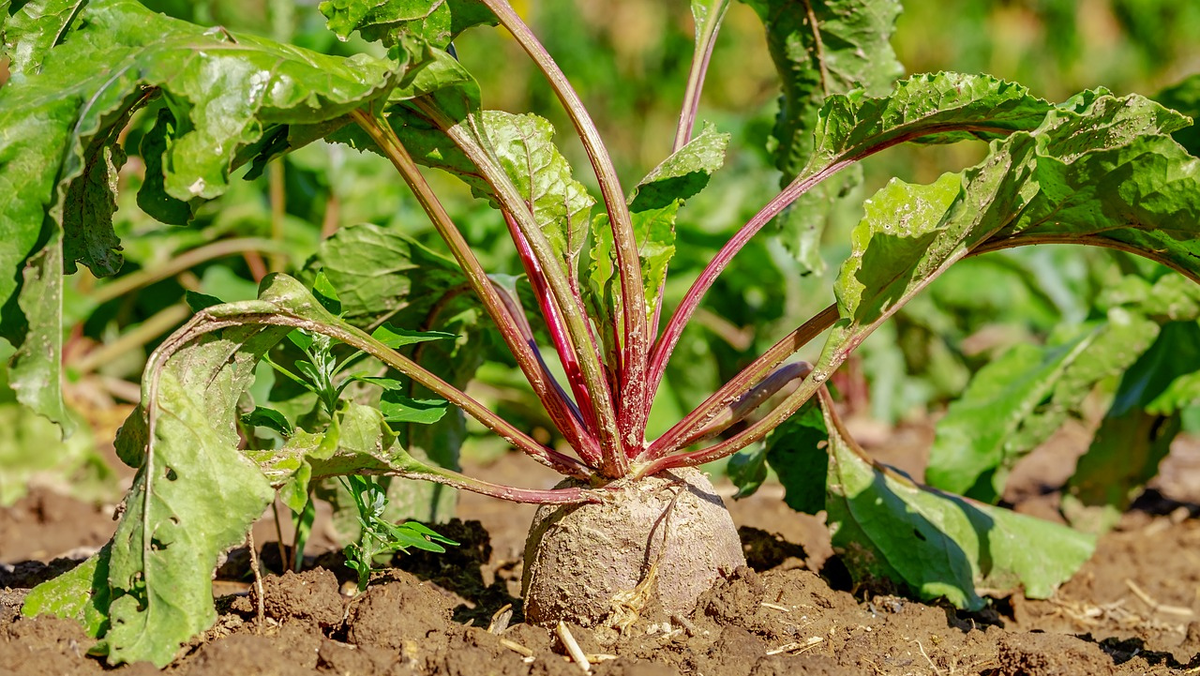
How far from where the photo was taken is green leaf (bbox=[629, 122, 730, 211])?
6.69ft

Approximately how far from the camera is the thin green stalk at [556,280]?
1986 millimetres

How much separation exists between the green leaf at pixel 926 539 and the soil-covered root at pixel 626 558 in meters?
0.49

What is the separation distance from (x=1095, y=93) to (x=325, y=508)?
2.94 metres

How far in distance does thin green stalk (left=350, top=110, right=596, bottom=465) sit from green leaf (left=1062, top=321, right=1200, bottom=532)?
2074mm

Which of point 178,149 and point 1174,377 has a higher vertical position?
point 178,149

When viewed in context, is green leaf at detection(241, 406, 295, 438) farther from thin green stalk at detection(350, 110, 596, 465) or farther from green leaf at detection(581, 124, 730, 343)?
green leaf at detection(581, 124, 730, 343)

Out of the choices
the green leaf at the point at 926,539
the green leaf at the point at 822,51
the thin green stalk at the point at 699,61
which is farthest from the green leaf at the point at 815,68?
the green leaf at the point at 926,539

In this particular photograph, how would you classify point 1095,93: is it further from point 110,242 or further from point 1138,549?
point 1138,549

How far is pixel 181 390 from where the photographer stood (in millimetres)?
1770

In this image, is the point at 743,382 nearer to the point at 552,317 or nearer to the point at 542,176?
the point at 552,317

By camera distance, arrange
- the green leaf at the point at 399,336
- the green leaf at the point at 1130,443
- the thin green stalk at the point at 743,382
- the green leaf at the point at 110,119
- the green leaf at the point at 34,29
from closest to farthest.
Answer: the green leaf at the point at 110,119 → the green leaf at the point at 34,29 → the green leaf at the point at 399,336 → the thin green stalk at the point at 743,382 → the green leaf at the point at 1130,443

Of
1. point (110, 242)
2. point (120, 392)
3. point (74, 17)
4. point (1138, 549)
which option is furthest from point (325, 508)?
point (1138, 549)

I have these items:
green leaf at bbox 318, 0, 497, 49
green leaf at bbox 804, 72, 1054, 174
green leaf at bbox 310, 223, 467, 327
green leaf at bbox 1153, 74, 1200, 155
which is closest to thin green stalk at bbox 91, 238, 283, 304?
green leaf at bbox 310, 223, 467, 327

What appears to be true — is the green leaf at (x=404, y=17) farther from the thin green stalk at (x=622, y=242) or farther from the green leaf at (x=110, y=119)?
the green leaf at (x=110, y=119)
